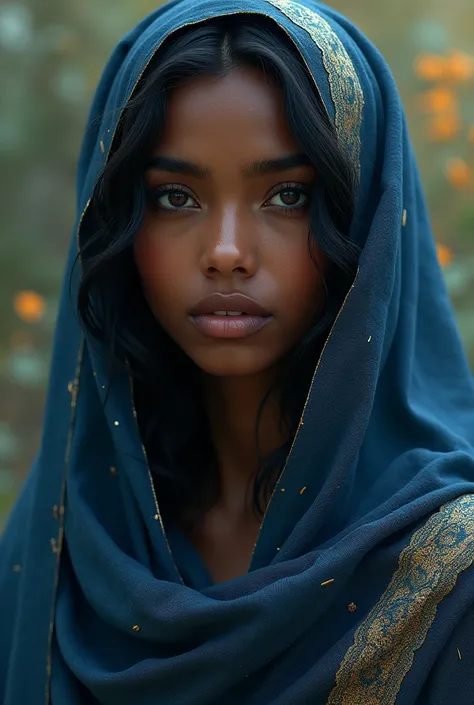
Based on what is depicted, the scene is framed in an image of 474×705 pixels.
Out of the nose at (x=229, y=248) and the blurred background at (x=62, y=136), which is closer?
the nose at (x=229, y=248)

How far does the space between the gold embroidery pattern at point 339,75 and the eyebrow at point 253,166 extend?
83 millimetres

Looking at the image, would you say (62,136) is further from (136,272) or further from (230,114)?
(230,114)

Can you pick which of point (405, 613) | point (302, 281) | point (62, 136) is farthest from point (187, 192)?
point (62, 136)

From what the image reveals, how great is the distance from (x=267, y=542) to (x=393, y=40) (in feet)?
6.78

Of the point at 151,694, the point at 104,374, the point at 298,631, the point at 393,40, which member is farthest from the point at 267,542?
the point at 393,40

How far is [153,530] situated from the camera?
184 cm

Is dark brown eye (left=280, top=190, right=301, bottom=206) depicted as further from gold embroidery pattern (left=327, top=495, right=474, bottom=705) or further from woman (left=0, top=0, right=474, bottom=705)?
gold embroidery pattern (left=327, top=495, right=474, bottom=705)

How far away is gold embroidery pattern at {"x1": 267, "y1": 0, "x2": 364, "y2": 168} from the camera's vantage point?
165 centimetres

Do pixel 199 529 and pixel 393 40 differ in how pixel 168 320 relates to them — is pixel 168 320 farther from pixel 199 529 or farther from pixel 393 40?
pixel 393 40

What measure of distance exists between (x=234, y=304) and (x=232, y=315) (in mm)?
23

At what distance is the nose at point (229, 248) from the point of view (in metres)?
1.60

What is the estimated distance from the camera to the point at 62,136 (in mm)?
3646

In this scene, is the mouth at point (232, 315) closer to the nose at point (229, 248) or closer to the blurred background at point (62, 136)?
the nose at point (229, 248)

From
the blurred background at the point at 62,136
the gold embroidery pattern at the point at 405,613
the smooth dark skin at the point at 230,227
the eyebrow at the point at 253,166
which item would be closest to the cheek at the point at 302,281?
the smooth dark skin at the point at 230,227
